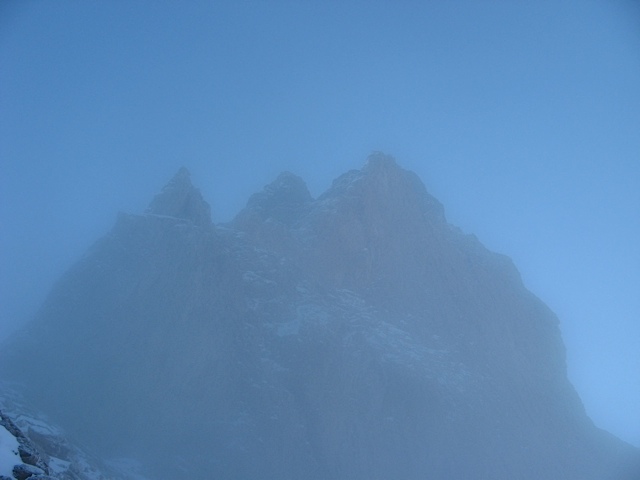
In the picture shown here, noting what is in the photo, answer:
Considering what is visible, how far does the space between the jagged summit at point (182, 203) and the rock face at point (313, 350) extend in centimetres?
63

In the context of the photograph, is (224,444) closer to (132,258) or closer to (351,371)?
(351,371)

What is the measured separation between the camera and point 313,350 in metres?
152

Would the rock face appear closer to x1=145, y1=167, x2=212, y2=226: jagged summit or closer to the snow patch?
x1=145, y1=167, x2=212, y2=226: jagged summit

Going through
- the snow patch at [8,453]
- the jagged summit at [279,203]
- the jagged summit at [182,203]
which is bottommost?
the snow patch at [8,453]

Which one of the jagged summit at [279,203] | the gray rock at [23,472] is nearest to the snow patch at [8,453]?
the gray rock at [23,472]

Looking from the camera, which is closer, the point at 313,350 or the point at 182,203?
the point at 313,350

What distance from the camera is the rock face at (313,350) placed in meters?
142

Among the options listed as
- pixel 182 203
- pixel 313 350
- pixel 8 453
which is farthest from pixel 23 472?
pixel 182 203

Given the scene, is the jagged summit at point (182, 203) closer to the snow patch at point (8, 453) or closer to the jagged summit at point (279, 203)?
the jagged summit at point (279, 203)

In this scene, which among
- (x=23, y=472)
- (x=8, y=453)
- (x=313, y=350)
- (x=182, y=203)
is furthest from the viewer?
(x=182, y=203)

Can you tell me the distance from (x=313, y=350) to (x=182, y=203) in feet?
200

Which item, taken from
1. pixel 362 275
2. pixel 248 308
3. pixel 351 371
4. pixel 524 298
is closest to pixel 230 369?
pixel 248 308

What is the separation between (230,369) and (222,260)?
29.0 m

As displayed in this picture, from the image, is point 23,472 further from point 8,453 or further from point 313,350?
point 313,350
